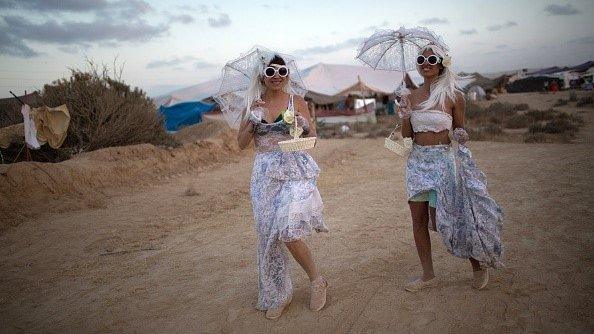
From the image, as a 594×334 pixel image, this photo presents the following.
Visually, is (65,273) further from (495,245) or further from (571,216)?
(571,216)

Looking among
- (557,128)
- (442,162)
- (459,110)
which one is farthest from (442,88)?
(557,128)

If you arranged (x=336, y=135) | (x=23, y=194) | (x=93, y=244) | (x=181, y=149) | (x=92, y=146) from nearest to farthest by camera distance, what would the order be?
(x=93, y=244) < (x=23, y=194) < (x=92, y=146) < (x=181, y=149) < (x=336, y=135)

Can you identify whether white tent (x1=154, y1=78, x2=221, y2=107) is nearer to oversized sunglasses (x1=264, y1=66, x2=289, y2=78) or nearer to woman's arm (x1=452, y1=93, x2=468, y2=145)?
oversized sunglasses (x1=264, y1=66, x2=289, y2=78)

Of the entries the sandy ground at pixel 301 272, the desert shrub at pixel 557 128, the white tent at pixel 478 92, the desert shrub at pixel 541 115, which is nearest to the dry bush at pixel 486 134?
the desert shrub at pixel 557 128

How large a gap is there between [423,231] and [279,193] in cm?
122

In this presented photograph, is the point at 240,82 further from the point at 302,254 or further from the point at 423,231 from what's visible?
the point at 423,231

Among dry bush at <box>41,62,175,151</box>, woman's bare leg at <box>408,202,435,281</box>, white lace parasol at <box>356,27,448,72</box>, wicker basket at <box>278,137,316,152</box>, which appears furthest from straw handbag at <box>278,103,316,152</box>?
dry bush at <box>41,62,175,151</box>

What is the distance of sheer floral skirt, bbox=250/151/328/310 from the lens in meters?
2.81

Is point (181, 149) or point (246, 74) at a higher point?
point (246, 74)

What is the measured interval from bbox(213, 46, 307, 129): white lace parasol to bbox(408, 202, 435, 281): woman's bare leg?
134 centimetres

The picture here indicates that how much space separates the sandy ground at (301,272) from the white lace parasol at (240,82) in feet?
5.21

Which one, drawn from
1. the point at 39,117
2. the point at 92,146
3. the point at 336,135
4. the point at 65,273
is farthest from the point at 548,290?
the point at 336,135

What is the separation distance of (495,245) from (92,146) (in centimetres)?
972

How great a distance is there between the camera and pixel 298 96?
3127mm
